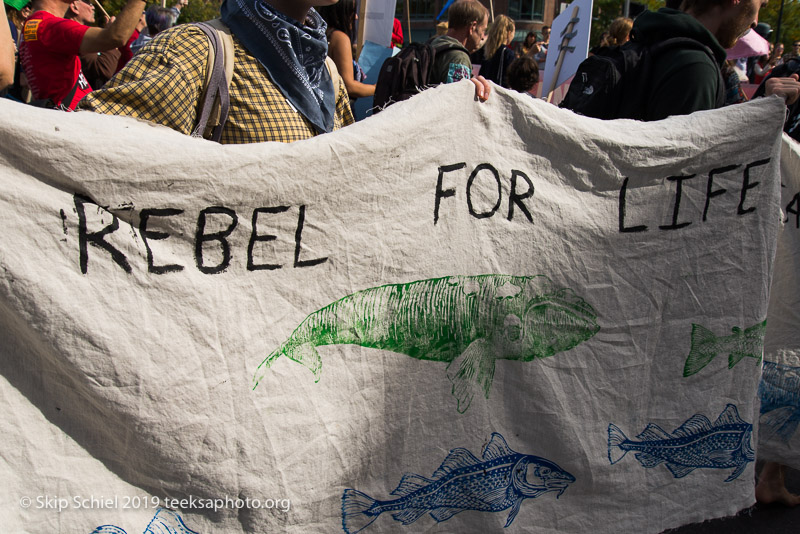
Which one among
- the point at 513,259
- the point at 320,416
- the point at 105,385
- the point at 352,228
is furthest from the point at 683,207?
the point at 105,385

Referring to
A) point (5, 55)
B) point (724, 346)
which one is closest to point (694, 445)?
point (724, 346)

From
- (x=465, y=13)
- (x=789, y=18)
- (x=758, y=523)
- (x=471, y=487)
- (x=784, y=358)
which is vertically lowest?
(x=758, y=523)

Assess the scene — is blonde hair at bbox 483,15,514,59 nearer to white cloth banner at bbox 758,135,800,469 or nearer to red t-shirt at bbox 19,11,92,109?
red t-shirt at bbox 19,11,92,109

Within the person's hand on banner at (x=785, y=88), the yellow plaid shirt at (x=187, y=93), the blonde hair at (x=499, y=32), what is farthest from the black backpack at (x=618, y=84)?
the blonde hair at (x=499, y=32)

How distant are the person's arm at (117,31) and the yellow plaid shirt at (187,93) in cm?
82

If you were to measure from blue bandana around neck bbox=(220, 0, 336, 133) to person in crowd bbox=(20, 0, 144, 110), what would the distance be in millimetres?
1194

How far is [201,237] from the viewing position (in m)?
1.45

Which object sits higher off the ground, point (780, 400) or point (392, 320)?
point (392, 320)

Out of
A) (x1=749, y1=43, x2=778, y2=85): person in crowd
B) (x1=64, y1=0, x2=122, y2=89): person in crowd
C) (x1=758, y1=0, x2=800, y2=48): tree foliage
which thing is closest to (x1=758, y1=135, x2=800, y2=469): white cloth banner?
(x1=64, y1=0, x2=122, y2=89): person in crowd

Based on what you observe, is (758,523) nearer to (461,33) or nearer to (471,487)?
(471,487)

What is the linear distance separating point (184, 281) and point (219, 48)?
67 centimetres

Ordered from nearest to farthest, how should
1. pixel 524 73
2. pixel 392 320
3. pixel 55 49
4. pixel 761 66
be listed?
pixel 392 320, pixel 55 49, pixel 524 73, pixel 761 66

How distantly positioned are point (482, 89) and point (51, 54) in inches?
94.7

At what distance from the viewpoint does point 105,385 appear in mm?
1371
